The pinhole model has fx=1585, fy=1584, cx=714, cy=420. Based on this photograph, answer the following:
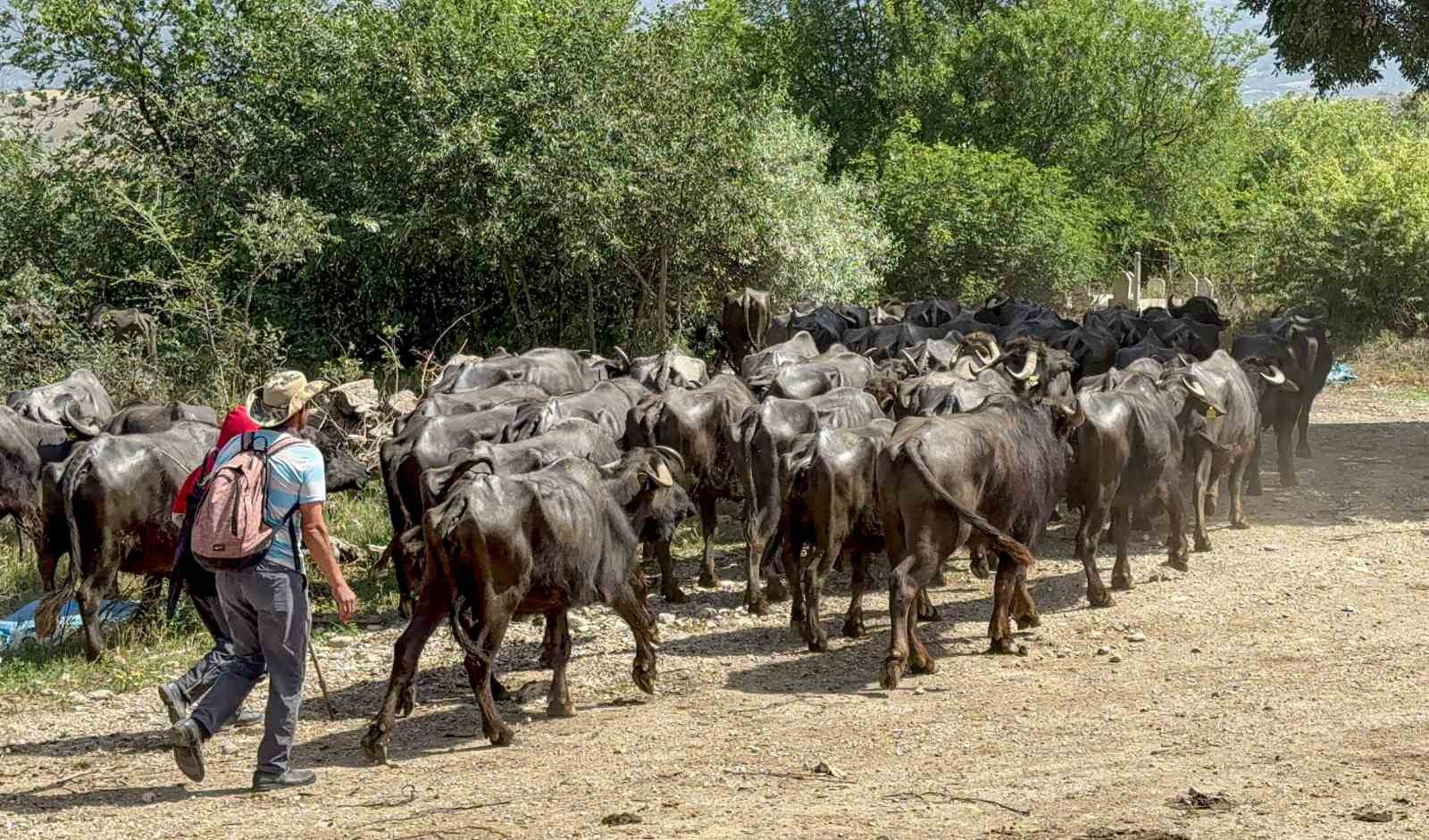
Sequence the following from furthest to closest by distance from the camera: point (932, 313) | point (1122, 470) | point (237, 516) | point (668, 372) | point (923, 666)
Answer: point (932, 313)
point (668, 372)
point (1122, 470)
point (923, 666)
point (237, 516)

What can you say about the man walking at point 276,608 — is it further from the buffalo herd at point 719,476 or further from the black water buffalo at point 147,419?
the black water buffalo at point 147,419

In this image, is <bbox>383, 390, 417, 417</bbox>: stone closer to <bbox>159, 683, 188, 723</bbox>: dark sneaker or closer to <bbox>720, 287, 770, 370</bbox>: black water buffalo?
<bbox>720, 287, 770, 370</bbox>: black water buffalo

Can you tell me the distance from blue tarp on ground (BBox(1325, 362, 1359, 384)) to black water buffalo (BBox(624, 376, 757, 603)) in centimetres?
1578

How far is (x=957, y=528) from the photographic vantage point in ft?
31.4

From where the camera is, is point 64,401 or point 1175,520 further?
point 64,401

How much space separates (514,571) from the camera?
827 cm

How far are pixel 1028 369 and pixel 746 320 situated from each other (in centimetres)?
894

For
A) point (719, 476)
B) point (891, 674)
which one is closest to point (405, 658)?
point (891, 674)

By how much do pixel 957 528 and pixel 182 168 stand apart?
16293 millimetres

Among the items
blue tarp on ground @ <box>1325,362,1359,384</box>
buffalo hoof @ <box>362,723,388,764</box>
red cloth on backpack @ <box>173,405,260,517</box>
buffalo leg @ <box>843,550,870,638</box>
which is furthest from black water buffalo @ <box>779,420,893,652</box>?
blue tarp on ground @ <box>1325,362,1359,384</box>

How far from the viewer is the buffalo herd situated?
8516mm

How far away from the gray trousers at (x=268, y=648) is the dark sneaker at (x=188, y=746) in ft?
0.23

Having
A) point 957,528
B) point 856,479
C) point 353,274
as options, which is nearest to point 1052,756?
point 957,528

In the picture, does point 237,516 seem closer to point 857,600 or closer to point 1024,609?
point 857,600
